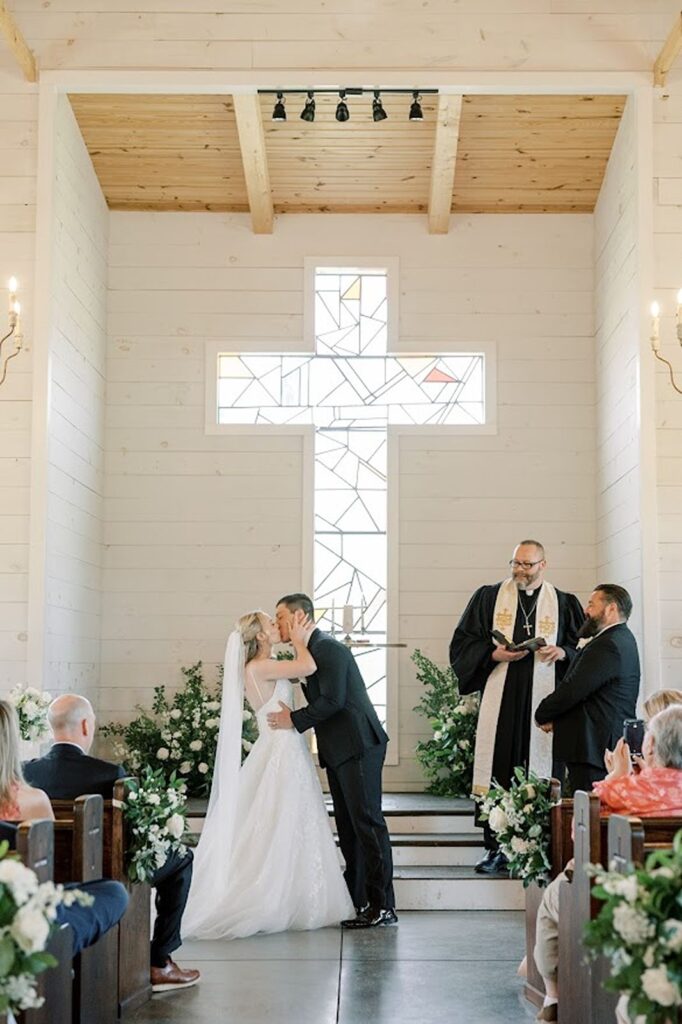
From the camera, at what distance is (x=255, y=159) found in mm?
8562

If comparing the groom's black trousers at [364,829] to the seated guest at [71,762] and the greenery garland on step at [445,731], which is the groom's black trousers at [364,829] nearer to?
the greenery garland on step at [445,731]

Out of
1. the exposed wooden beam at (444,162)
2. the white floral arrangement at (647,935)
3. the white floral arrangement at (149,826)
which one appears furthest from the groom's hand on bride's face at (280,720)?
the white floral arrangement at (647,935)

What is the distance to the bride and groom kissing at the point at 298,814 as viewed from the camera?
6367 millimetres

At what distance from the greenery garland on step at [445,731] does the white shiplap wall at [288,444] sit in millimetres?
219

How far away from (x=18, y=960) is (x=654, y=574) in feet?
17.3

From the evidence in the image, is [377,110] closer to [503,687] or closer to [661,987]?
[503,687]

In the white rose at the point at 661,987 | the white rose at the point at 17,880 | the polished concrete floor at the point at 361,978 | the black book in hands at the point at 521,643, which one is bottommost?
the polished concrete floor at the point at 361,978

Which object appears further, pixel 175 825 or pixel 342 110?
pixel 342 110

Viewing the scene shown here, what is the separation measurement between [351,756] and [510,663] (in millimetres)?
1212

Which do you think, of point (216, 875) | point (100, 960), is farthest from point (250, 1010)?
point (216, 875)

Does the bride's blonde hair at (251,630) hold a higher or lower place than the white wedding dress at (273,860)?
higher

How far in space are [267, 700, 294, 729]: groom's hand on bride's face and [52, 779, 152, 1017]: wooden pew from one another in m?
1.64

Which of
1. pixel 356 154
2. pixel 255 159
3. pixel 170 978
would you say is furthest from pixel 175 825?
pixel 356 154

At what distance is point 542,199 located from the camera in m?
9.30
